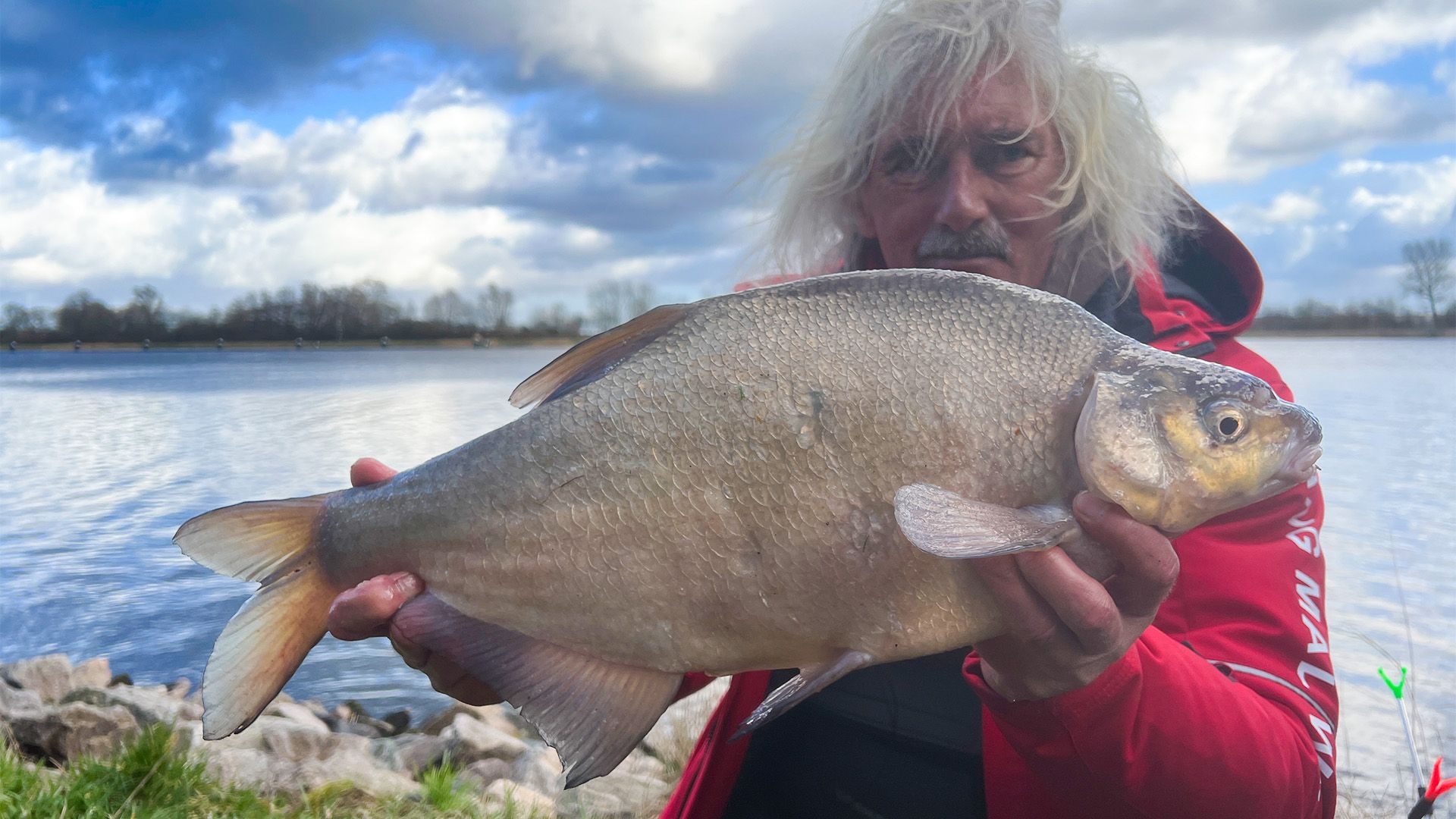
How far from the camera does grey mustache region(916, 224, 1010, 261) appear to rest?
7.41 feet

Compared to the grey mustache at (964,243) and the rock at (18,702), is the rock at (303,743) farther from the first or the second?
the grey mustache at (964,243)

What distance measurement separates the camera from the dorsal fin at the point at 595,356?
1527 mm

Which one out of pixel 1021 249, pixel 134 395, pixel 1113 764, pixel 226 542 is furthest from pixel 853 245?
pixel 134 395

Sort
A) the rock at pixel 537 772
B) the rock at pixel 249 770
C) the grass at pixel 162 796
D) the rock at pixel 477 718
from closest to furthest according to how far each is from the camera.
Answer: the grass at pixel 162 796, the rock at pixel 249 770, the rock at pixel 537 772, the rock at pixel 477 718

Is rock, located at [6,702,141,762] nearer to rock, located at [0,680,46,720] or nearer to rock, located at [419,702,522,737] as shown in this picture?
rock, located at [0,680,46,720]

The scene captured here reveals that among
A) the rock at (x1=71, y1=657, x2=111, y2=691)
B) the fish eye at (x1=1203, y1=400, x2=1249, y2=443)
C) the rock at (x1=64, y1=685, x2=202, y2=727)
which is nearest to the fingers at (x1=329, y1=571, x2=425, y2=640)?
the fish eye at (x1=1203, y1=400, x2=1249, y2=443)

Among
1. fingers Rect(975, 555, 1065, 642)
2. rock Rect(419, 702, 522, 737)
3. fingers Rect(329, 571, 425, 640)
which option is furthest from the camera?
rock Rect(419, 702, 522, 737)

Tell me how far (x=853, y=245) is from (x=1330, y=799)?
1887 millimetres

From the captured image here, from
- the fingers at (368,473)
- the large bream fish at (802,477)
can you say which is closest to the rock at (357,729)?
the fingers at (368,473)

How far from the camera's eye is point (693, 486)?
1393 millimetres

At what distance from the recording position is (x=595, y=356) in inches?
61.9

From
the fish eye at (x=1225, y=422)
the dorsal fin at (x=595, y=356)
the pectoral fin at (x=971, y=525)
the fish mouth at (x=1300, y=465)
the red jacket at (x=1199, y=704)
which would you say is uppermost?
the dorsal fin at (x=595, y=356)

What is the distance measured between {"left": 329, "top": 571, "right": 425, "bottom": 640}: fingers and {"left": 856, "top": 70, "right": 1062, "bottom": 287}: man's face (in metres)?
1.46

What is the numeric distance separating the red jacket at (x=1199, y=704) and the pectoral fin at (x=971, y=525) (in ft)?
1.15
